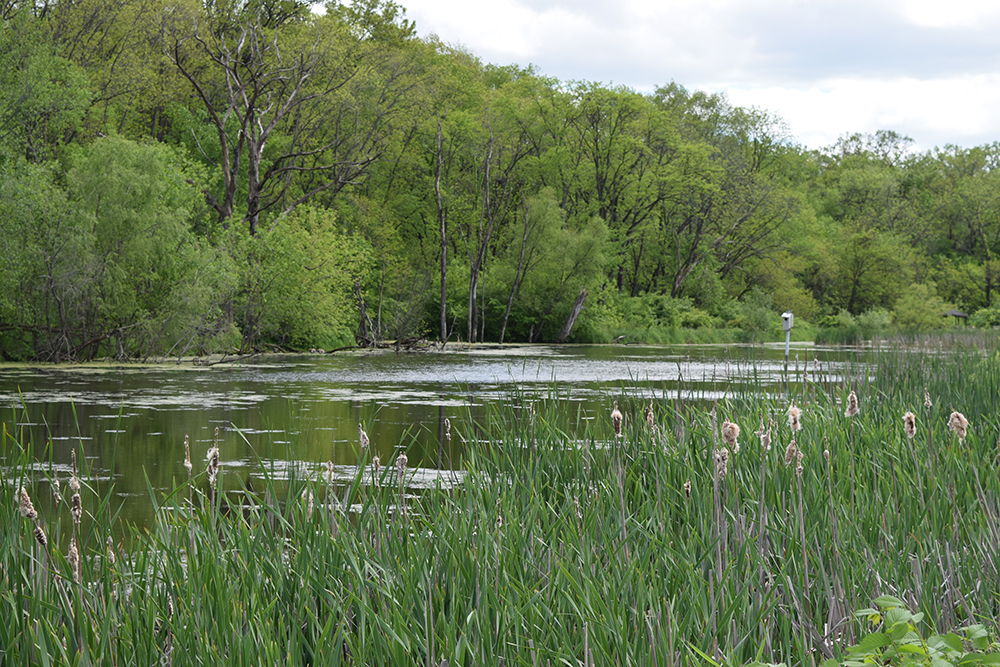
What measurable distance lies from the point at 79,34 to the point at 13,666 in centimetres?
3042

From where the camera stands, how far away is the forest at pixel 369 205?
19453 mm

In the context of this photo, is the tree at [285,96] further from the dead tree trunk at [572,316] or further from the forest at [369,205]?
the dead tree trunk at [572,316]

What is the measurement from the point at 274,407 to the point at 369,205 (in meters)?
27.6

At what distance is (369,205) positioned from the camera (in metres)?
38.8

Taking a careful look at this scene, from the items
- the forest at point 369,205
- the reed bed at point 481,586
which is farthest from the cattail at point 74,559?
the forest at point 369,205

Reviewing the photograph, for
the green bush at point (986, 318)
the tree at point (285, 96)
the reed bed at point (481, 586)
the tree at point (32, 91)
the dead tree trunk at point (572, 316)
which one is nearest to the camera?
the reed bed at point (481, 586)

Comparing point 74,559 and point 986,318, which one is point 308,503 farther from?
point 986,318

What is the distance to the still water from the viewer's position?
22.1 ft

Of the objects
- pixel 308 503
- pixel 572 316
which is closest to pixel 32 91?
pixel 572 316

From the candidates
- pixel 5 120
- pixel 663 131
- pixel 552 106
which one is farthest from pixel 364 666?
pixel 663 131

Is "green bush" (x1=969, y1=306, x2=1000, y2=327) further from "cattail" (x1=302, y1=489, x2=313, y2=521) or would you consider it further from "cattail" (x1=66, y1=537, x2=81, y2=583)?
"cattail" (x1=66, y1=537, x2=81, y2=583)

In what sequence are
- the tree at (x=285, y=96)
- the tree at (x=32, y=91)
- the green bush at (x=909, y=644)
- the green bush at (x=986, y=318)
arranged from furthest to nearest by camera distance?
the green bush at (x=986, y=318), the tree at (x=285, y=96), the tree at (x=32, y=91), the green bush at (x=909, y=644)

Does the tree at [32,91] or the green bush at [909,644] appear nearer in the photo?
the green bush at [909,644]

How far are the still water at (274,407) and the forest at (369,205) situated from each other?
9.15ft
